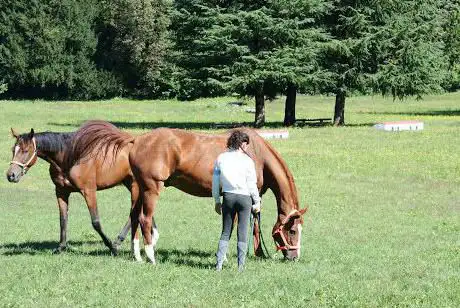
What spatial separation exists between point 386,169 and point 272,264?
16.8 meters

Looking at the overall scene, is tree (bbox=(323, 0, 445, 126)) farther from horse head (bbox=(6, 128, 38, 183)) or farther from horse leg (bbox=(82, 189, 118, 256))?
horse head (bbox=(6, 128, 38, 183))

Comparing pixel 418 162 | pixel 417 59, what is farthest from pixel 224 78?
pixel 418 162

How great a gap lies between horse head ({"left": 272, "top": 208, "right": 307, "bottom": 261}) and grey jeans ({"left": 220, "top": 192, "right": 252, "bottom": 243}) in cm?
119

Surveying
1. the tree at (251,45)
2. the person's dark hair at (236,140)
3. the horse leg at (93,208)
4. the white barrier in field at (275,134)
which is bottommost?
the white barrier in field at (275,134)

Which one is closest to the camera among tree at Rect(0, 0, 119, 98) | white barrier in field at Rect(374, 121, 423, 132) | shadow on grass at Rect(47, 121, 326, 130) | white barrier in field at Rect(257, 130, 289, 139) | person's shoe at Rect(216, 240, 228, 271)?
person's shoe at Rect(216, 240, 228, 271)

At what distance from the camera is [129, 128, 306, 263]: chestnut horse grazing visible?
39.4ft

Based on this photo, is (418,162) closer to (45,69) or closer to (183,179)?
(183,179)

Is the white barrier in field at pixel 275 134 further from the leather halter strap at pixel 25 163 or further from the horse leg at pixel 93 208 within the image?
the leather halter strap at pixel 25 163

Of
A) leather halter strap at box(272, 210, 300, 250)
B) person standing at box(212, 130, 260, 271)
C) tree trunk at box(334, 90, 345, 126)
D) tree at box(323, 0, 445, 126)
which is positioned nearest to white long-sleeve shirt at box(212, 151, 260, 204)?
person standing at box(212, 130, 260, 271)

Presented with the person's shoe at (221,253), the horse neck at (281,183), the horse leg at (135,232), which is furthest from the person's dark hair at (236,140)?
the horse leg at (135,232)

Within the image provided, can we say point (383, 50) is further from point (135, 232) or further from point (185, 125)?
point (135, 232)

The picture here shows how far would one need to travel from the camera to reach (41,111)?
6047 centimetres

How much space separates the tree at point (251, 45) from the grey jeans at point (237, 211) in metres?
32.6

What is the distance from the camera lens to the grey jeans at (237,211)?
10.7 meters
